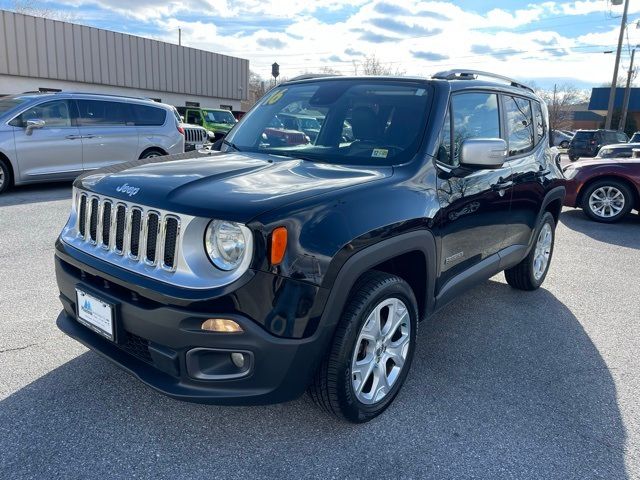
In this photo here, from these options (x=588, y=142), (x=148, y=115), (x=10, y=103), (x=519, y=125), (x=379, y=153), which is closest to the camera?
(x=379, y=153)

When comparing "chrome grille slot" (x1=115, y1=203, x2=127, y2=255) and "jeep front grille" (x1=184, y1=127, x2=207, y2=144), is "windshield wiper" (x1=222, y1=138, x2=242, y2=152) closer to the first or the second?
"chrome grille slot" (x1=115, y1=203, x2=127, y2=255)

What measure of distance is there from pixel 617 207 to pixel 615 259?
9.34 feet

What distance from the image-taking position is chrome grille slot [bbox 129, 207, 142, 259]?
246 cm

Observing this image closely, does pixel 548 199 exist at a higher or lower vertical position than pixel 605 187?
higher

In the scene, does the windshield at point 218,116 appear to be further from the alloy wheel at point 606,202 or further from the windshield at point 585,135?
the windshield at point 585,135

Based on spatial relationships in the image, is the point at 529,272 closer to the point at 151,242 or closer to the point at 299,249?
the point at 299,249

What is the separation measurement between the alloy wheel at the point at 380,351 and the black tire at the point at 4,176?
27.5 feet

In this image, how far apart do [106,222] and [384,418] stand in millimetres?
1846

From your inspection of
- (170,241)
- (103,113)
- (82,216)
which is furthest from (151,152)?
(170,241)

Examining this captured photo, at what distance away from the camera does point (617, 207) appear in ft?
29.6

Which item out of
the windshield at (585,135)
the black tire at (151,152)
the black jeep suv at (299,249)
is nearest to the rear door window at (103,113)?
the black tire at (151,152)

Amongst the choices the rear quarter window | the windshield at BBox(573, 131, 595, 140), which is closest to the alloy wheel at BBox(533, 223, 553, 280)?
the rear quarter window

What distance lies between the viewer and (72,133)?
9391mm

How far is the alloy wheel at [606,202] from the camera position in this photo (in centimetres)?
898
